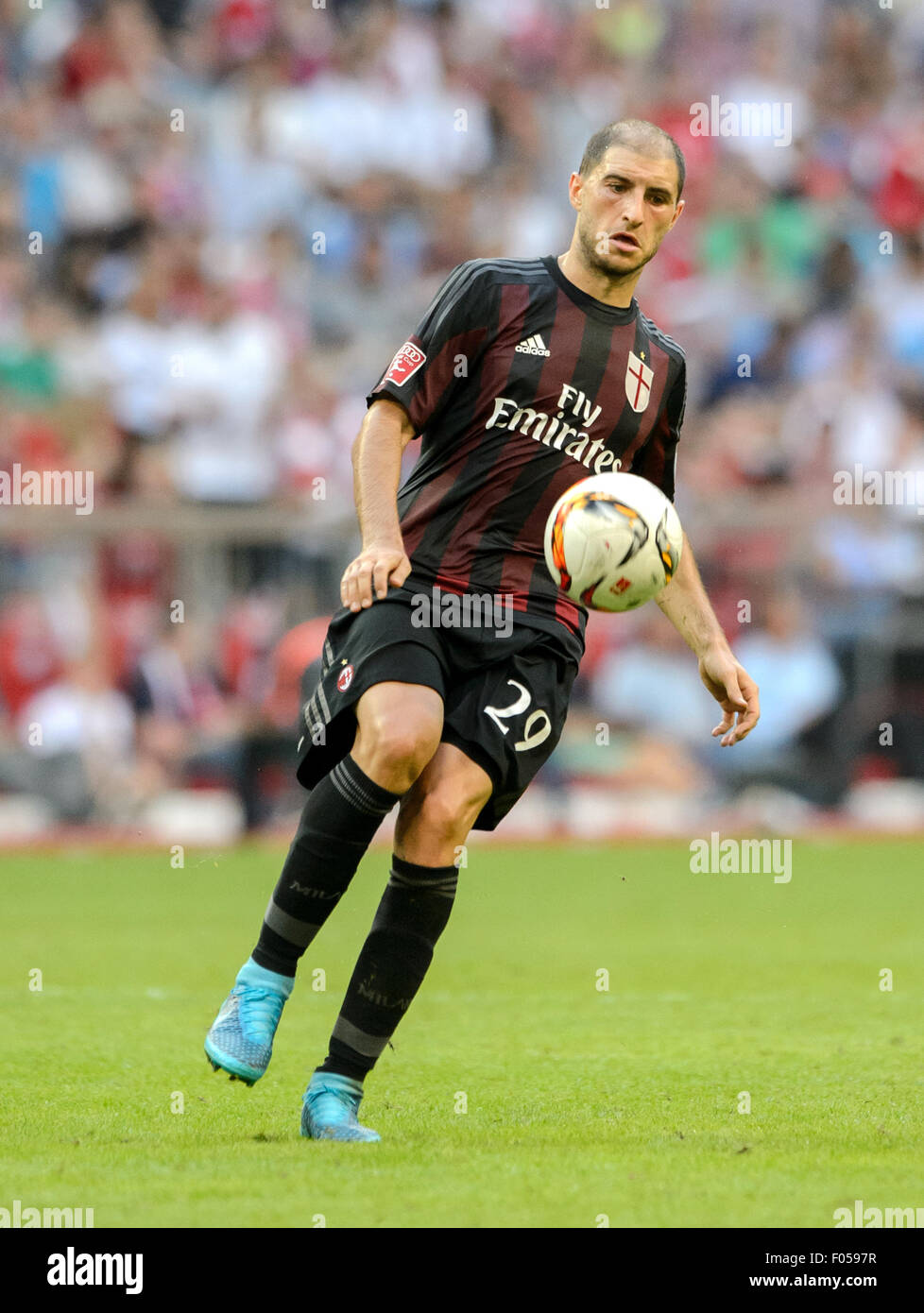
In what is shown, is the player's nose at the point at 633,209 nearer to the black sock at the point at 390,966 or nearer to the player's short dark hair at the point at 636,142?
the player's short dark hair at the point at 636,142

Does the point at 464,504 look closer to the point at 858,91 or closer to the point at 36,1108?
the point at 36,1108

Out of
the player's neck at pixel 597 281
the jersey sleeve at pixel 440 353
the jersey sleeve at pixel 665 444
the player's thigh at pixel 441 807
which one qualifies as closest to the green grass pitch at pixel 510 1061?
the player's thigh at pixel 441 807

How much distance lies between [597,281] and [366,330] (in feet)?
40.2

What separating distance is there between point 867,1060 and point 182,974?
3.29m

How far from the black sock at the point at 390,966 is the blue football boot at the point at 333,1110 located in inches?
1.2

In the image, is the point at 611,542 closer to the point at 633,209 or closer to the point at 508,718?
the point at 508,718

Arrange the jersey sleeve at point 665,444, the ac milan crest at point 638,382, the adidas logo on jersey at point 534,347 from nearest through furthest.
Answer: the adidas logo on jersey at point 534,347, the ac milan crest at point 638,382, the jersey sleeve at point 665,444

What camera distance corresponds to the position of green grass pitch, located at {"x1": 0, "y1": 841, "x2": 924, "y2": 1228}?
433 cm

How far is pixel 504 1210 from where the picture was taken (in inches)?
162

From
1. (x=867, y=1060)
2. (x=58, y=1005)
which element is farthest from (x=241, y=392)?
(x=867, y=1060)

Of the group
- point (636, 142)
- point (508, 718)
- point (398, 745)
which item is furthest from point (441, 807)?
point (636, 142)

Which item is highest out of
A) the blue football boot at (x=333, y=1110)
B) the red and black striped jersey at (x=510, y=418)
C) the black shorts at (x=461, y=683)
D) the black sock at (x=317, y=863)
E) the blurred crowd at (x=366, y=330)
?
the blurred crowd at (x=366, y=330)

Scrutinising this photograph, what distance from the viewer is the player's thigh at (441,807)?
5.09m

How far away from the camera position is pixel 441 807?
16.7 ft
